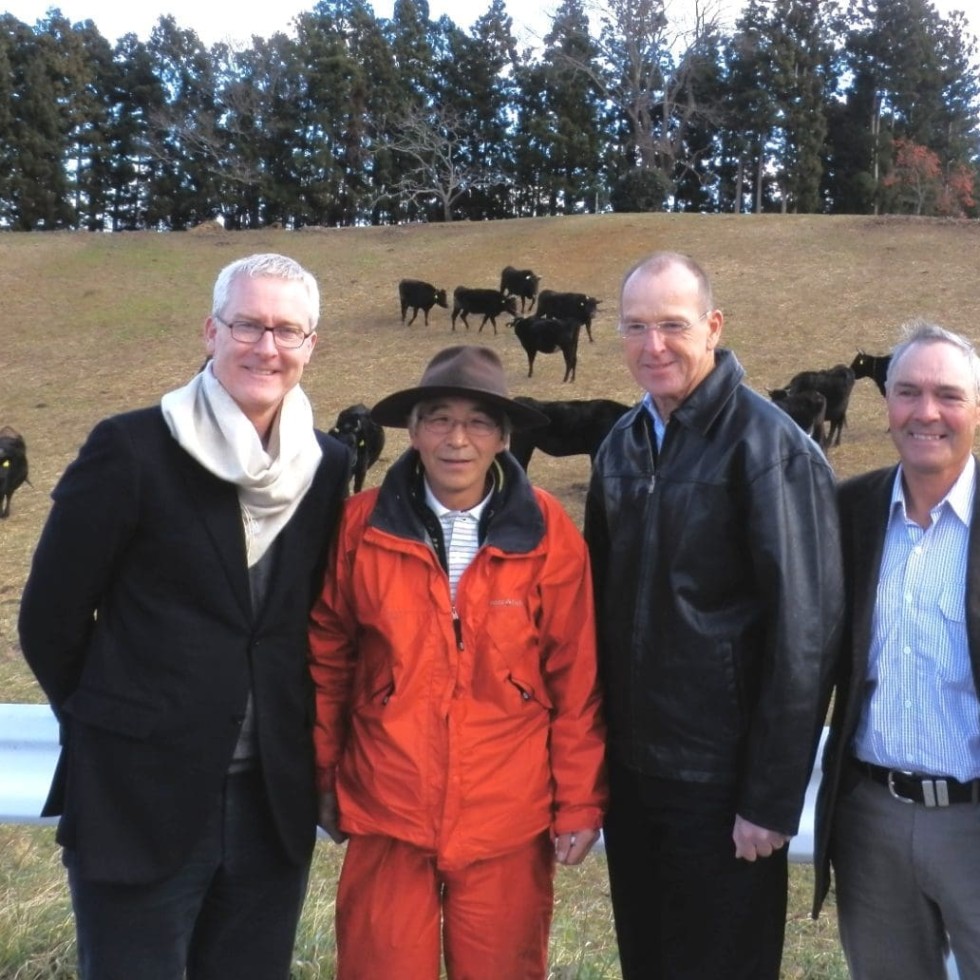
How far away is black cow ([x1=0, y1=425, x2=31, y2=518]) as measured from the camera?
11195 mm

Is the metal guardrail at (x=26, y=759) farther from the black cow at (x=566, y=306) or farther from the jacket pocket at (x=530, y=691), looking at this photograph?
the black cow at (x=566, y=306)

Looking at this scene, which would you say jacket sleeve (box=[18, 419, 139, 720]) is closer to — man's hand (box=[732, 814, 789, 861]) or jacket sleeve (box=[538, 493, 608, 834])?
jacket sleeve (box=[538, 493, 608, 834])

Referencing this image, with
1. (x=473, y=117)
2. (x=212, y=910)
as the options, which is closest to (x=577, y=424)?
(x=212, y=910)

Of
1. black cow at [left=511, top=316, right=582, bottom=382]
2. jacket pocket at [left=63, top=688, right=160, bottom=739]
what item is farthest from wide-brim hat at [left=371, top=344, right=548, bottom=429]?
black cow at [left=511, top=316, right=582, bottom=382]

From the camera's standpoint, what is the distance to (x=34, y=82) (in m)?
45.6

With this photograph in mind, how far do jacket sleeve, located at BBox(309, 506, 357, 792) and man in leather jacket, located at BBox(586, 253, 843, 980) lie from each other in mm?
671

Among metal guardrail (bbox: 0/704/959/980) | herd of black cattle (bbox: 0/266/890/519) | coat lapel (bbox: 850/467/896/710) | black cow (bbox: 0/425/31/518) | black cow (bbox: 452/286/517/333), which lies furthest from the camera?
black cow (bbox: 452/286/517/333)

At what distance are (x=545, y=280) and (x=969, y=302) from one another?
31.1 feet

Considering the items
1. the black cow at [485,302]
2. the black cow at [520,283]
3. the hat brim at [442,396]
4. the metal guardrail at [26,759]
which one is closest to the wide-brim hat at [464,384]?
the hat brim at [442,396]

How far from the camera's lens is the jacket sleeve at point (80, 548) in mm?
2316

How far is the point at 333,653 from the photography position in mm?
2770

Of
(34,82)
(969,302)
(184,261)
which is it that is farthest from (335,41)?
(969,302)

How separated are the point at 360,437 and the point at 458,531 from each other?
9.08 meters

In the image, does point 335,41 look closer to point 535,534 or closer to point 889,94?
point 889,94
